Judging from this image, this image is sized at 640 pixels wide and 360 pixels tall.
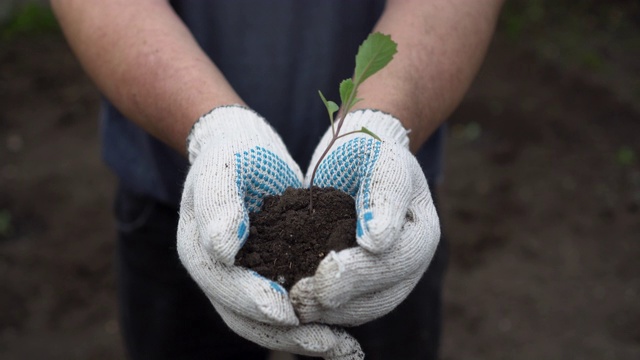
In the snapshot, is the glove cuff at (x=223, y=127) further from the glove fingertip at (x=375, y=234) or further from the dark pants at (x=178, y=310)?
the dark pants at (x=178, y=310)

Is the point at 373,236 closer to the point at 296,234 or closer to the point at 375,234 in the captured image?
the point at 375,234

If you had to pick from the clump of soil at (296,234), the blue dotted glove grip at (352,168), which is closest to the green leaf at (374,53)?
the blue dotted glove grip at (352,168)

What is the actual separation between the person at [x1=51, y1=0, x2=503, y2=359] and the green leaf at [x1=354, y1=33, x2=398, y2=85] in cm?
13

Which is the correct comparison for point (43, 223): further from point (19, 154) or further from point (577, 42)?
point (577, 42)

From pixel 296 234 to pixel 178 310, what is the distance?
92cm

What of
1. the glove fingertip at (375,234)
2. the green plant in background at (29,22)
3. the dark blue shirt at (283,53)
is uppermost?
the glove fingertip at (375,234)

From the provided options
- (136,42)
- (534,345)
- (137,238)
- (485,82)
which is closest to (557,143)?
(485,82)

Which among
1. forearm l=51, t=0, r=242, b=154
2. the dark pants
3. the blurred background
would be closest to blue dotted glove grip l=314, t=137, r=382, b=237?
forearm l=51, t=0, r=242, b=154

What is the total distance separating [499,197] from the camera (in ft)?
11.2

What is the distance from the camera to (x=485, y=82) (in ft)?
14.0

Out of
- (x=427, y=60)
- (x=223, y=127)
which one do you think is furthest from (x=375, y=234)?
(x=427, y=60)

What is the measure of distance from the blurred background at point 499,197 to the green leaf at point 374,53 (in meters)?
1.78

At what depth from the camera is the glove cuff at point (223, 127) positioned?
132 centimetres

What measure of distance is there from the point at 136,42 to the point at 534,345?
6.32 feet
